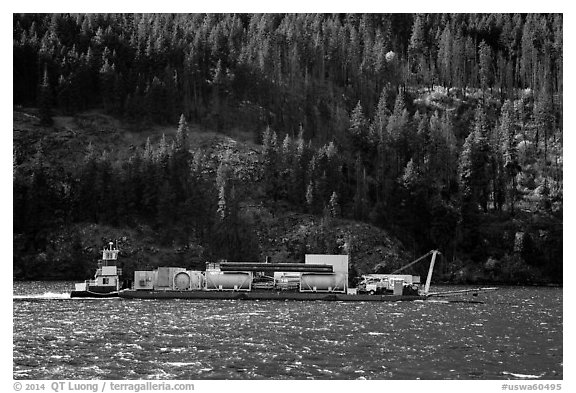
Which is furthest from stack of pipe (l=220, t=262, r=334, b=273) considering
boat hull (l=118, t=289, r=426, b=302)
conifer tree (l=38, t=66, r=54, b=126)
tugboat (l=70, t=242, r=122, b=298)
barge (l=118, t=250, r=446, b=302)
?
conifer tree (l=38, t=66, r=54, b=126)

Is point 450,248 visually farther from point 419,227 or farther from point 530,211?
point 530,211

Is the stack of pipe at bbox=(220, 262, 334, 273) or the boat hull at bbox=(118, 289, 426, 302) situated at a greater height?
the stack of pipe at bbox=(220, 262, 334, 273)

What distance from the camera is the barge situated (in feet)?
361

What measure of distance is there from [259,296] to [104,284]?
21.9 meters

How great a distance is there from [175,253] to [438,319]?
90281 millimetres

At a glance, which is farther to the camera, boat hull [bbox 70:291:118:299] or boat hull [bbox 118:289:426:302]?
boat hull [bbox 118:289:426:302]

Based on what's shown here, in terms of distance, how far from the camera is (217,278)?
11469 cm

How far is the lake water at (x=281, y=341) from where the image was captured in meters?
51.5

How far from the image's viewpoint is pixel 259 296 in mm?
110062

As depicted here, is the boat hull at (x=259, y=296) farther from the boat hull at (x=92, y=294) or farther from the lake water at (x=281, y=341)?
the lake water at (x=281, y=341)

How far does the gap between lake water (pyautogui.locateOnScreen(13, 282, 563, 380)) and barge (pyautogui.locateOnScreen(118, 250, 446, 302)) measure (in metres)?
10.0

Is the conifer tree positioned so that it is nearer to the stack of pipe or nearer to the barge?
the barge
